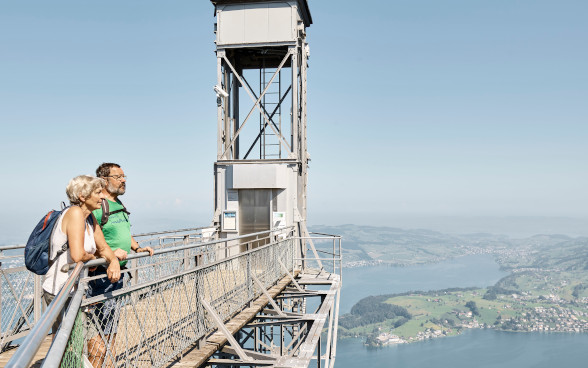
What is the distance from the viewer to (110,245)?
509cm

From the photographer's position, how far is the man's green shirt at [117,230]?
5.08 metres

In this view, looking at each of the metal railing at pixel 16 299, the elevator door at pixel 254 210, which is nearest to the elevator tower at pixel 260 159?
the elevator door at pixel 254 210

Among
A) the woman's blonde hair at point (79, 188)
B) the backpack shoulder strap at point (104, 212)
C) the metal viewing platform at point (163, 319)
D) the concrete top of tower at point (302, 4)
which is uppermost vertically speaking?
the concrete top of tower at point (302, 4)

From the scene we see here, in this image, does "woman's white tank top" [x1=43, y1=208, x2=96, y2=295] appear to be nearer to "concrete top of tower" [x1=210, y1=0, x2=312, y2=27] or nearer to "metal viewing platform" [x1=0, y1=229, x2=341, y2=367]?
"metal viewing platform" [x1=0, y1=229, x2=341, y2=367]

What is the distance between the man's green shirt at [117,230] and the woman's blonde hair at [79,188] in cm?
91

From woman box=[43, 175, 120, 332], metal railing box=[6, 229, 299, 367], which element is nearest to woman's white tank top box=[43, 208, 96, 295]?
woman box=[43, 175, 120, 332]

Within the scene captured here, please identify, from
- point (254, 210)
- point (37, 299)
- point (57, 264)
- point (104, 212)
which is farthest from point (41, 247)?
point (254, 210)

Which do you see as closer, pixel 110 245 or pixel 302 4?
pixel 110 245

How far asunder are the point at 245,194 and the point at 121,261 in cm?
1245

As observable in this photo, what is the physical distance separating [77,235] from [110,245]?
1.23m

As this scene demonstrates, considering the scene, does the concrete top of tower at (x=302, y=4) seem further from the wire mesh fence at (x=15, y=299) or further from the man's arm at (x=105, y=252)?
the man's arm at (x=105, y=252)

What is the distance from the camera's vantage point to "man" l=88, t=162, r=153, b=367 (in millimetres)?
4656

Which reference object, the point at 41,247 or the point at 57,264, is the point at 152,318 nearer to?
the point at 57,264

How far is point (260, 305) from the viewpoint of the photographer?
1038 centimetres
